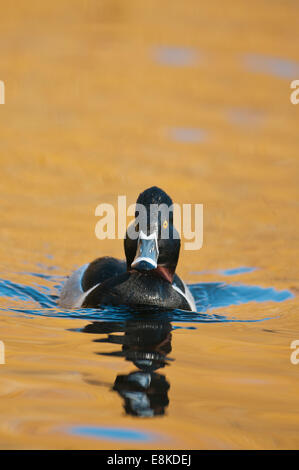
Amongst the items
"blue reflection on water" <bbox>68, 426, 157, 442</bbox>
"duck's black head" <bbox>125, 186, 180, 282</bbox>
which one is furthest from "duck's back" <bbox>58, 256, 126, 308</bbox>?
"blue reflection on water" <bbox>68, 426, 157, 442</bbox>

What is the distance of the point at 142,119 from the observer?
17.9 metres

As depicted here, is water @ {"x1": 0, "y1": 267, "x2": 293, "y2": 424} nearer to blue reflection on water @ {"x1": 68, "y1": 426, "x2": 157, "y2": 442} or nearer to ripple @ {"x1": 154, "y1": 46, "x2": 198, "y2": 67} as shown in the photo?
blue reflection on water @ {"x1": 68, "y1": 426, "x2": 157, "y2": 442}

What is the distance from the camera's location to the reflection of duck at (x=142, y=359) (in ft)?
20.6

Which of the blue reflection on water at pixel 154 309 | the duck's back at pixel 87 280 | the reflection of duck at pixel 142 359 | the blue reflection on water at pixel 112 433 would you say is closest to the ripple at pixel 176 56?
the blue reflection on water at pixel 154 309

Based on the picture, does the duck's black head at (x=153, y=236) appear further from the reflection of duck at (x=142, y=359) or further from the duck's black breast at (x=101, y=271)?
the duck's black breast at (x=101, y=271)

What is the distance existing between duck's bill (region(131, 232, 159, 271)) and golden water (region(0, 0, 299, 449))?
80cm

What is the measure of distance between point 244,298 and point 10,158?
252 inches

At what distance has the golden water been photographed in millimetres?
6242

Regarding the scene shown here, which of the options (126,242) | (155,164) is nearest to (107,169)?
(155,164)

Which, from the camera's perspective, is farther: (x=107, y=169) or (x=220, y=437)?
(x=107, y=169)

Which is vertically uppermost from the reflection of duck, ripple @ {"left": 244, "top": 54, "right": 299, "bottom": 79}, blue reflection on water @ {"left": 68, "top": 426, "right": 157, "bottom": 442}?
ripple @ {"left": 244, "top": 54, "right": 299, "bottom": 79}

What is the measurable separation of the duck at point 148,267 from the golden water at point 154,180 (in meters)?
0.76

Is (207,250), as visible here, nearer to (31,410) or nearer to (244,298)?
(244,298)
